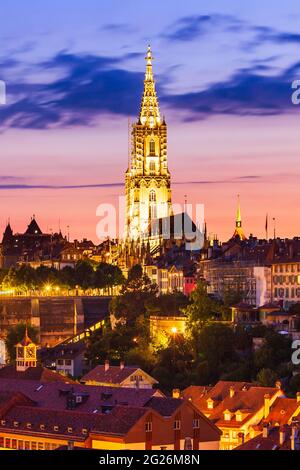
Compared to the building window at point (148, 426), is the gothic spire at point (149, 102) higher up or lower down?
higher up

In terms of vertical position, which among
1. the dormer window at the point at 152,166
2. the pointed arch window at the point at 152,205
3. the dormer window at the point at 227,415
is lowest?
the dormer window at the point at 227,415

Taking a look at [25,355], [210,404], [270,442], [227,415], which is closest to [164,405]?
[270,442]

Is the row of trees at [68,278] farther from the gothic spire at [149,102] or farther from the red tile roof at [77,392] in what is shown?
the red tile roof at [77,392]

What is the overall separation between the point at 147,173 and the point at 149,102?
238 inches

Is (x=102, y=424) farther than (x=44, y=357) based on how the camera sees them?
No

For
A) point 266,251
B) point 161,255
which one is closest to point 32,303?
point 161,255

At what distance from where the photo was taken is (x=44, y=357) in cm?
8738

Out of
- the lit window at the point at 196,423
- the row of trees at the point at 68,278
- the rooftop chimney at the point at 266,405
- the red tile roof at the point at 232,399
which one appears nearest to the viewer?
the lit window at the point at 196,423

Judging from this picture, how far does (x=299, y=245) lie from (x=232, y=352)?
12703 millimetres

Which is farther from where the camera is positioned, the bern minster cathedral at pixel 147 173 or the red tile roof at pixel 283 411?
the bern minster cathedral at pixel 147 173

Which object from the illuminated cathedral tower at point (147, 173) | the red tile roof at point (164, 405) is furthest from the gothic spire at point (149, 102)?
the red tile roof at point (164, 405)

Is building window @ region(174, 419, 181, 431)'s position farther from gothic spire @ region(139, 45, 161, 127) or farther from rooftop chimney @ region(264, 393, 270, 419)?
gothic spire @ region(139, 45, 161, 127)

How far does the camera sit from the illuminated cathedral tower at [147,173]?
4975 inches
